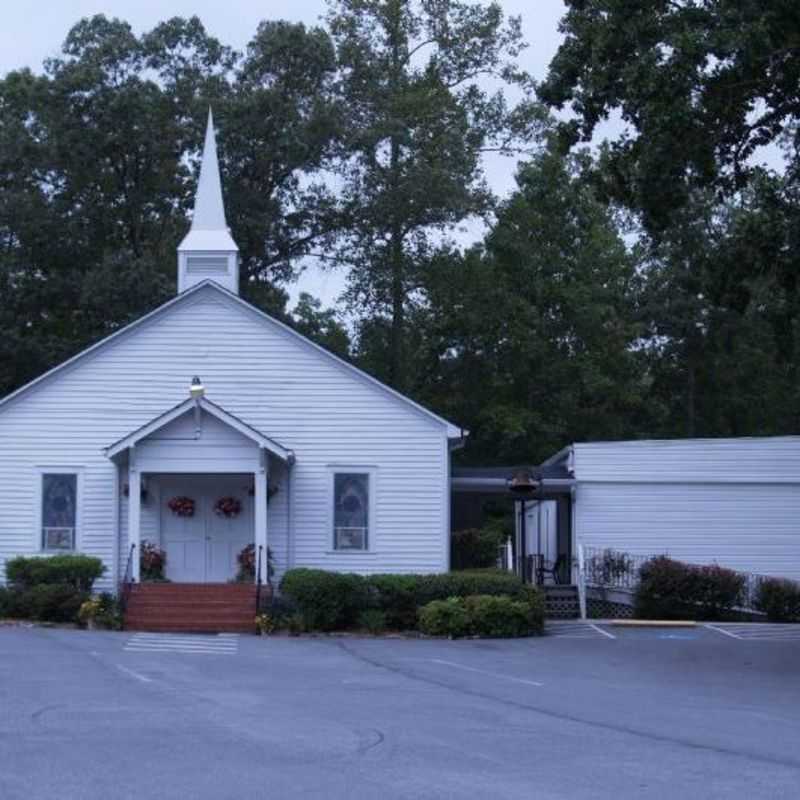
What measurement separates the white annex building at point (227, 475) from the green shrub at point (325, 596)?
2.84 meters

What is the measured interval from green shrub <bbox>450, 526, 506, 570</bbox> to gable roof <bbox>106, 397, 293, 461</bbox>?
13.6 meters

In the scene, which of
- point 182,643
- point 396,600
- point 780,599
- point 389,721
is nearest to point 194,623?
point 182,643

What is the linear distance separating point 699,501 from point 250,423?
1030 cm

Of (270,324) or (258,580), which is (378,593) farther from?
(270,324)

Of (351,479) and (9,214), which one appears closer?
(351,479)

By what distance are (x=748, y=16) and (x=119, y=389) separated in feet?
52.3

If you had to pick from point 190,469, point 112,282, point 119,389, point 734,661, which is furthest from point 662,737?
point 112,282

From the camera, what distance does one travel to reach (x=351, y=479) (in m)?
31.0

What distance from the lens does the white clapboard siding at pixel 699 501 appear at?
109 ft

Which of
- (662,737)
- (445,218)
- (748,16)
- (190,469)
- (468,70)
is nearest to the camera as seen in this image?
(662,737)

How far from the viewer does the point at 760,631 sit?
28891 mm

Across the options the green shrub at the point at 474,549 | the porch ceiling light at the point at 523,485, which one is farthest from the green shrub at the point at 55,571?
the green shrub at the point at 474,549

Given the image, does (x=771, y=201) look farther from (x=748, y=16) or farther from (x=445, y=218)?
(x=445, y=218)

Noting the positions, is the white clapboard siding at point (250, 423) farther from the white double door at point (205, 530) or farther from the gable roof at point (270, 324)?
the white double door at point (205, 530)
